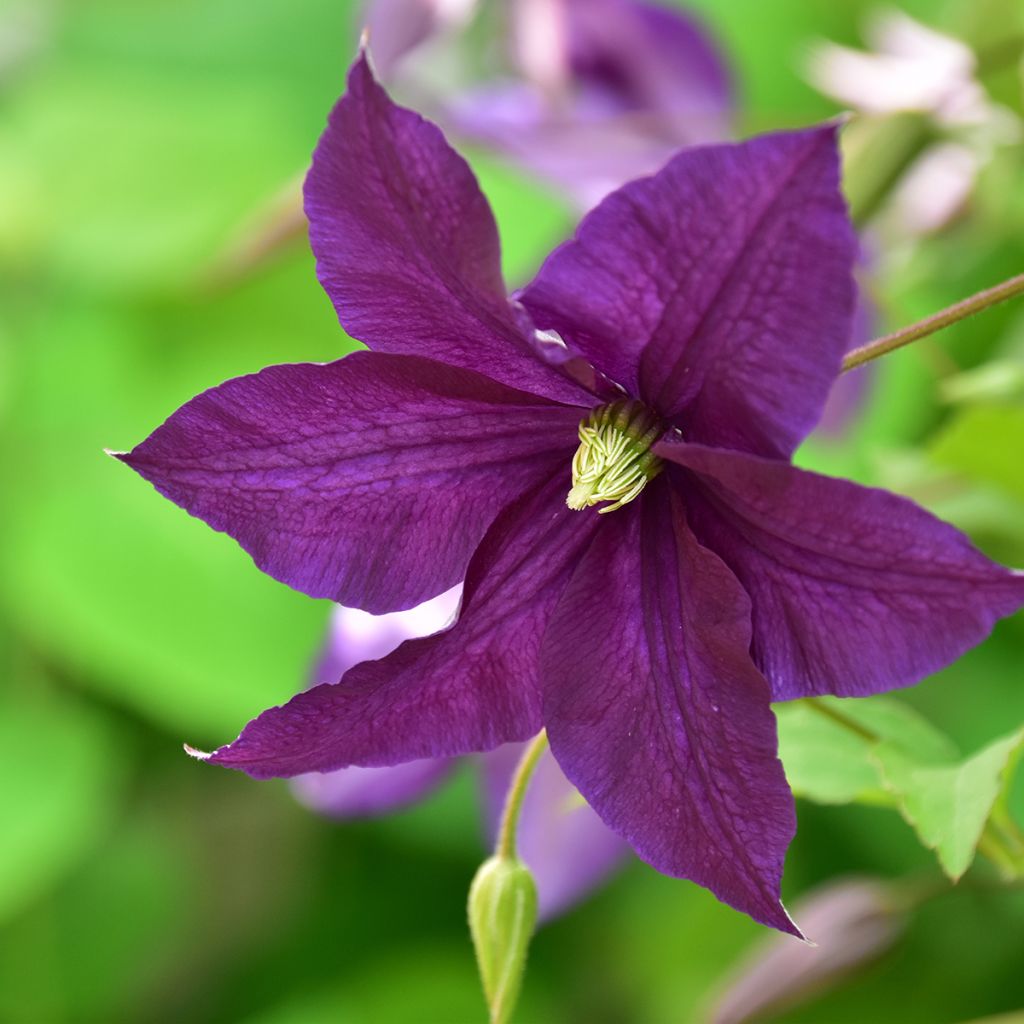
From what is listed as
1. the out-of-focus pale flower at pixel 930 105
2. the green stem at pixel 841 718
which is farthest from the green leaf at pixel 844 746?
the out-of-focus pale flower at pixel 930 105

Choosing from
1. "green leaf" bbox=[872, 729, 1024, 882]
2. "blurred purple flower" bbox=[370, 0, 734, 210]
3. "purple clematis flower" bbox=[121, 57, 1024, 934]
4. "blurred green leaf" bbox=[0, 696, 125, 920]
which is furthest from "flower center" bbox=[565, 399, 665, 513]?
"blurred green leaf" bbox=[0, 696, 125, 920]

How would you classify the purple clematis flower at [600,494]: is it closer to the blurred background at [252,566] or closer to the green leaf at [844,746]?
the green leaf at [844,746]

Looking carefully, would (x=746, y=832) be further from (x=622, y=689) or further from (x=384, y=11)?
(x=384, y=11)

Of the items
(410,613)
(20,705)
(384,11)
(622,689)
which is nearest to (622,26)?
(384,11)

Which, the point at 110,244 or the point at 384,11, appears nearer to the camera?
the point at 384,11

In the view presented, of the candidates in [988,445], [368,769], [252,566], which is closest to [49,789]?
[252,566]

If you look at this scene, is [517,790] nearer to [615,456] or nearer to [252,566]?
[615,456]
